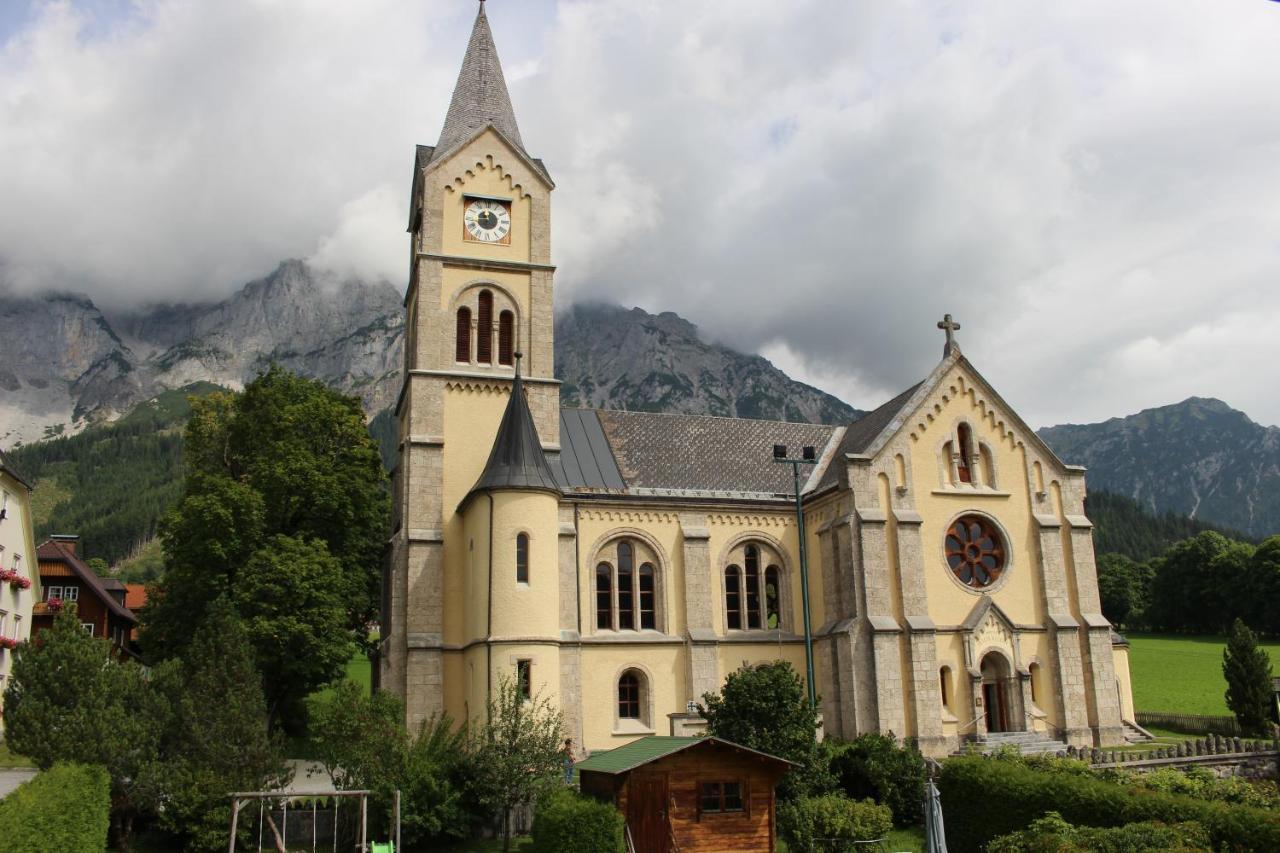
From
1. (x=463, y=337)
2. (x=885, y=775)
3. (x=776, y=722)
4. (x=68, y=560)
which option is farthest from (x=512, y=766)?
(x=68, y=560)

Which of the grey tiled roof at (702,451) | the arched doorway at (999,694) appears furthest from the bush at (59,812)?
the arched doorway at (999,694)

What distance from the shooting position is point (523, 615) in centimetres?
3519

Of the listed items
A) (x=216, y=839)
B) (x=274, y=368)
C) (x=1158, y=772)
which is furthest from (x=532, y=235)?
(x=1158, y=772)

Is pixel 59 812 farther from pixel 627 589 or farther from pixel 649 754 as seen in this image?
pixel 627 589

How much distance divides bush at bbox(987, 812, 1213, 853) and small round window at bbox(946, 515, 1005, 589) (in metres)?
18.7

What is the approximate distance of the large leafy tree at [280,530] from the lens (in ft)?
125

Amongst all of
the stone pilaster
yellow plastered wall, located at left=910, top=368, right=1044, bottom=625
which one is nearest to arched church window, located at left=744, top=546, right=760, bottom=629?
the stone pilaster

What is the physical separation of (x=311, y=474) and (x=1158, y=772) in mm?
31238

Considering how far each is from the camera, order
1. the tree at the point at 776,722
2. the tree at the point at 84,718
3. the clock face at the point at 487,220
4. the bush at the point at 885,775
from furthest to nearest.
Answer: the clock face at the point at 487,220 → the bush at the point at 885,775 → the tree at the point at 776,722 → the tree at the point at 84,718

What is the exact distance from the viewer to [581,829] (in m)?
24.3

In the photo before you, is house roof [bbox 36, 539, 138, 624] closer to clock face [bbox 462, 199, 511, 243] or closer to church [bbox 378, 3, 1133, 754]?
church [bbox 378, 3, 1133, 754]

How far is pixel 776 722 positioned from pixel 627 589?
35.2 feet

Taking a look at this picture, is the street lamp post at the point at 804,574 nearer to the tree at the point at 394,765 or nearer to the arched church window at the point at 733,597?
the arched church window at the point at 733,597

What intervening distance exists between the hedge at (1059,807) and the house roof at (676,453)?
16.9 metres
